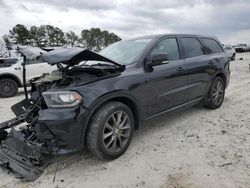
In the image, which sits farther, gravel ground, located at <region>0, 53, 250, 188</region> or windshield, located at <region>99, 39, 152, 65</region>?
windshield, located at <region>99, 39, 152, 65</region>

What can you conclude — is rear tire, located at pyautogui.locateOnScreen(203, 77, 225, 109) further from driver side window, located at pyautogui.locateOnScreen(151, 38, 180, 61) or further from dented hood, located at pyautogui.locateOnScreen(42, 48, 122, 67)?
dented hood, located at pyautogui.locateOnScreen(42, 48, 122, 67)

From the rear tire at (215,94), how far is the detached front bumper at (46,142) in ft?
11.2

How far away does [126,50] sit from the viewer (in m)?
4.68

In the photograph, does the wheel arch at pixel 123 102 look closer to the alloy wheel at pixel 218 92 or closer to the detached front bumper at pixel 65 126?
the detached front bumper at pixel 65 126

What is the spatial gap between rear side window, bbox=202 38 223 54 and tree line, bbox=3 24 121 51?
63.1ft

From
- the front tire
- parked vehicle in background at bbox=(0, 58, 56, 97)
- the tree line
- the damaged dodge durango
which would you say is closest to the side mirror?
the damaged dodge durango

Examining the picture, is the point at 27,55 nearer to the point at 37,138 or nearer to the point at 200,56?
the point at 37,138

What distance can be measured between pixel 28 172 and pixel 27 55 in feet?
5.74

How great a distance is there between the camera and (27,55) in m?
4.06

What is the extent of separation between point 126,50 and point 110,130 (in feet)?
5.44

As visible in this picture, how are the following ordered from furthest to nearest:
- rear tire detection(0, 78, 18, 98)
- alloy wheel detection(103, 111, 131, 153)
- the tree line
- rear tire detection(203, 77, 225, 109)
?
the tree line, rear tire detection(0, 78, 18, 98), rear tire detection(203, 77, 225, 109), alloy wheel detection(103, 111, 131, 153)

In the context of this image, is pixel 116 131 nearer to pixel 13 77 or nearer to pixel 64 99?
pixel 64 99

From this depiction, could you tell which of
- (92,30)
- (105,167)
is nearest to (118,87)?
(105,167)

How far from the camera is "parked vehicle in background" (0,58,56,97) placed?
925 centimetres
